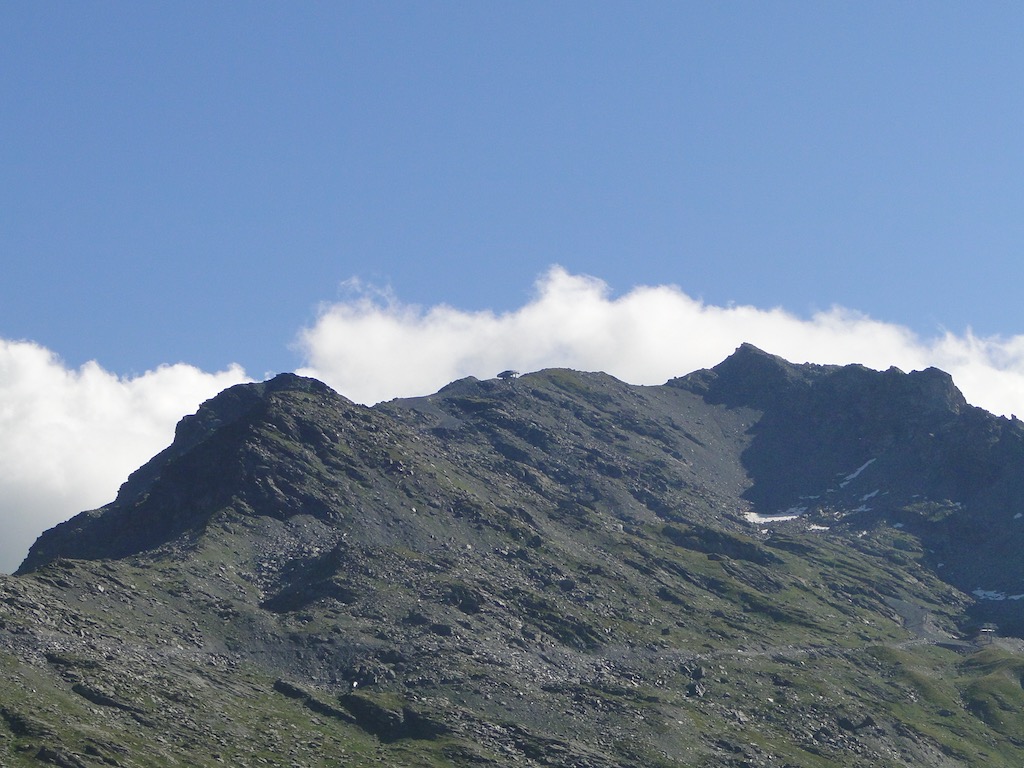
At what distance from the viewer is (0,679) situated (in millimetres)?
189000

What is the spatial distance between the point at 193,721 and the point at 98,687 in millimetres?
14073

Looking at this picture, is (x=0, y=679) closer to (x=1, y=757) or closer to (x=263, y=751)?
(x=1, y=757)

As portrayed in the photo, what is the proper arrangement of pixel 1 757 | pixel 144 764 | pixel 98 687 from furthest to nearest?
pixel 98 687
pixel 144 764
pixel 1 757

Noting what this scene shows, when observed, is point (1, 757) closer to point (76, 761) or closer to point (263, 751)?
point (76, 761)

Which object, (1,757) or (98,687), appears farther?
(98,687)

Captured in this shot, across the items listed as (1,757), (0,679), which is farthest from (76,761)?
(0,679)

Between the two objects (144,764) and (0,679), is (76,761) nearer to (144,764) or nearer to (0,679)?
(144,764)

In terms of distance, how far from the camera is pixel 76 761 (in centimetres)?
17350

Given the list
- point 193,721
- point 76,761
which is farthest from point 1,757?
point 193,721

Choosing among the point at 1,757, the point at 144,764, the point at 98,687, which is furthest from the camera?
the point at 98,687

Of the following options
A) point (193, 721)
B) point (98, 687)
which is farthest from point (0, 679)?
point (193, 721)

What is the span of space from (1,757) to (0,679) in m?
22.1

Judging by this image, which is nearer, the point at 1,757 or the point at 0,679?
the point at 1,757

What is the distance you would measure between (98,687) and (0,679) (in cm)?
1411
